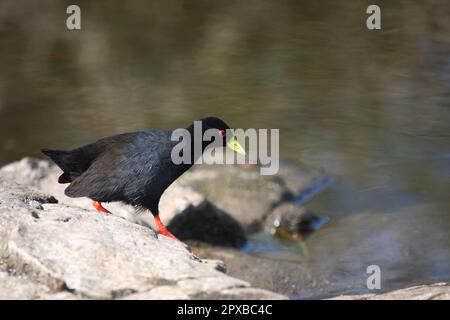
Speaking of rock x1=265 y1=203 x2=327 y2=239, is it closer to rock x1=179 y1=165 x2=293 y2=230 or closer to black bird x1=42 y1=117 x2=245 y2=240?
rock x1=179 y1=165 x2=293 y2=230

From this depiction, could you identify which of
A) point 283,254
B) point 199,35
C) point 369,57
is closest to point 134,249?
point 283,254

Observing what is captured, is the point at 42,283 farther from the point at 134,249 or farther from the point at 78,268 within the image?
the point at 134,249

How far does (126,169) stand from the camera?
5902 millimetres

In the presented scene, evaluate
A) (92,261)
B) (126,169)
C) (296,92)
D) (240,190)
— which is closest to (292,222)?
(240,190)

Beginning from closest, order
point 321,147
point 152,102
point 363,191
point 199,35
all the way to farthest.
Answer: point 363,191
point 321,147
point 152,102
point 199,35

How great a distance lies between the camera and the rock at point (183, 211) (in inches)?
307

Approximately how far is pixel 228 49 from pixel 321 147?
354 cm

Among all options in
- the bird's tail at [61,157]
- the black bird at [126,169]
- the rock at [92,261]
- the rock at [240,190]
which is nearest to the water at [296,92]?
the rock at [240,190]

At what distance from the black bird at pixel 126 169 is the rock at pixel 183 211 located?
1458 millimetres

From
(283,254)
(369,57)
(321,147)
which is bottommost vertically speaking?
(283,254)

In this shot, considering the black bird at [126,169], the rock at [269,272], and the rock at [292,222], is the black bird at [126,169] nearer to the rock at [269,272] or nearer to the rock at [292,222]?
the rock at [269,272]

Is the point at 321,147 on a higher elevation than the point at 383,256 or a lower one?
higher

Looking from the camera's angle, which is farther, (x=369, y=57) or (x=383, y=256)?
(x=369, y=57)
